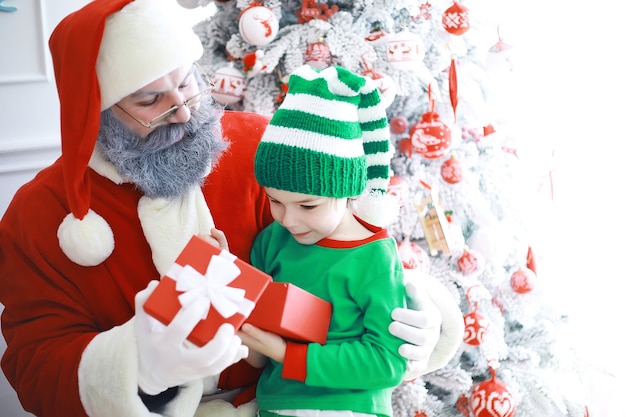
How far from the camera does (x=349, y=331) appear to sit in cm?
140

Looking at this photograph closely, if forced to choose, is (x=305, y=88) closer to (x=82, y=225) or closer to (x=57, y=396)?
(x=82, y=225)

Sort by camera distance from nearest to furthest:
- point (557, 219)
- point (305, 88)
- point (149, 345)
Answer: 1. point (149, 345)
2. point (305, 88)
3. point (557, 219)

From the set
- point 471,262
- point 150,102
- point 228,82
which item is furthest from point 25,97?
point 471,262

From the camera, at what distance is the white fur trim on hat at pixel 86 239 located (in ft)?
4.75

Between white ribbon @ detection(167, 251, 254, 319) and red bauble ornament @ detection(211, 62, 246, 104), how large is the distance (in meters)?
0.98

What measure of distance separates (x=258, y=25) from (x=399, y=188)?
2.09 feet

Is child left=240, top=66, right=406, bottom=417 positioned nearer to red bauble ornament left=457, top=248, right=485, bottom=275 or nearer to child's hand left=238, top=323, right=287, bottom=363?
child's hand left=238, top=323, right=287, bottom=363

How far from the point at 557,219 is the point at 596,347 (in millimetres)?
515

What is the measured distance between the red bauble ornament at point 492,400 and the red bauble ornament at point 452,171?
2.00ft

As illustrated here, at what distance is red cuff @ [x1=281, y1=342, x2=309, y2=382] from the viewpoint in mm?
1328

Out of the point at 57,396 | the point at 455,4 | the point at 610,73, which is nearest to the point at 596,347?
the point at 610,73

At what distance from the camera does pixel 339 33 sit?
204 centimetres

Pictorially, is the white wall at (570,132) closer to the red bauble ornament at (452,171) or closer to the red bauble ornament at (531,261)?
the red bauble ornament at (531,261)

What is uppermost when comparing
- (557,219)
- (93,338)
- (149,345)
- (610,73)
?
(610,73)
